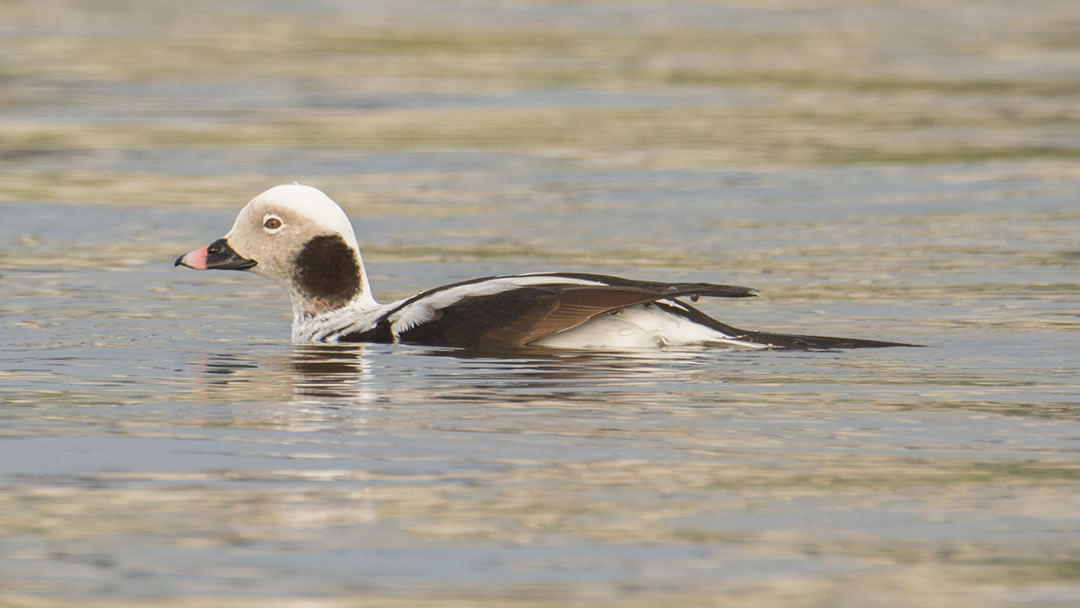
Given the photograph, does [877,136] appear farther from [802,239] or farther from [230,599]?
[230,599]

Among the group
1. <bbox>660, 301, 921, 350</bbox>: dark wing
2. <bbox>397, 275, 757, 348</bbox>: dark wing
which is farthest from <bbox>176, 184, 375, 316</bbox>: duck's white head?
<bbox>660, 301, 921, 350</bbox>: dark wing

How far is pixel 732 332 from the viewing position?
28.6ft

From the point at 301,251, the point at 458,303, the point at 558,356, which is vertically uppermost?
the point at 301,251

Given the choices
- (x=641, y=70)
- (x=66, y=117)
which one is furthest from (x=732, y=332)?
(x=641, y=70)

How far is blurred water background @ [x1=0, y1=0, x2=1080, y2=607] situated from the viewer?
208 inches

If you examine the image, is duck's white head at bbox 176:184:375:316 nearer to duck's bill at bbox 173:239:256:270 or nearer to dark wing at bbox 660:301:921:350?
duck's bill at bbox 173:239:256:270

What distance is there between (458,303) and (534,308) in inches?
15.0

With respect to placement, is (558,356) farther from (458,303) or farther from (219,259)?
(219,259)

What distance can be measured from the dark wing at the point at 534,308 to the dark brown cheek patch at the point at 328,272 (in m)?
0.83

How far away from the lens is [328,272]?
950cm

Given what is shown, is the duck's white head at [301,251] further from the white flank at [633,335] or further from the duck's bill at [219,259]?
the white flank at [633,335]

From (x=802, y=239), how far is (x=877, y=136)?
16.5 feet

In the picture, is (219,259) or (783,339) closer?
(783,339)

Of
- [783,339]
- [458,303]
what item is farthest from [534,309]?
[783,339]
